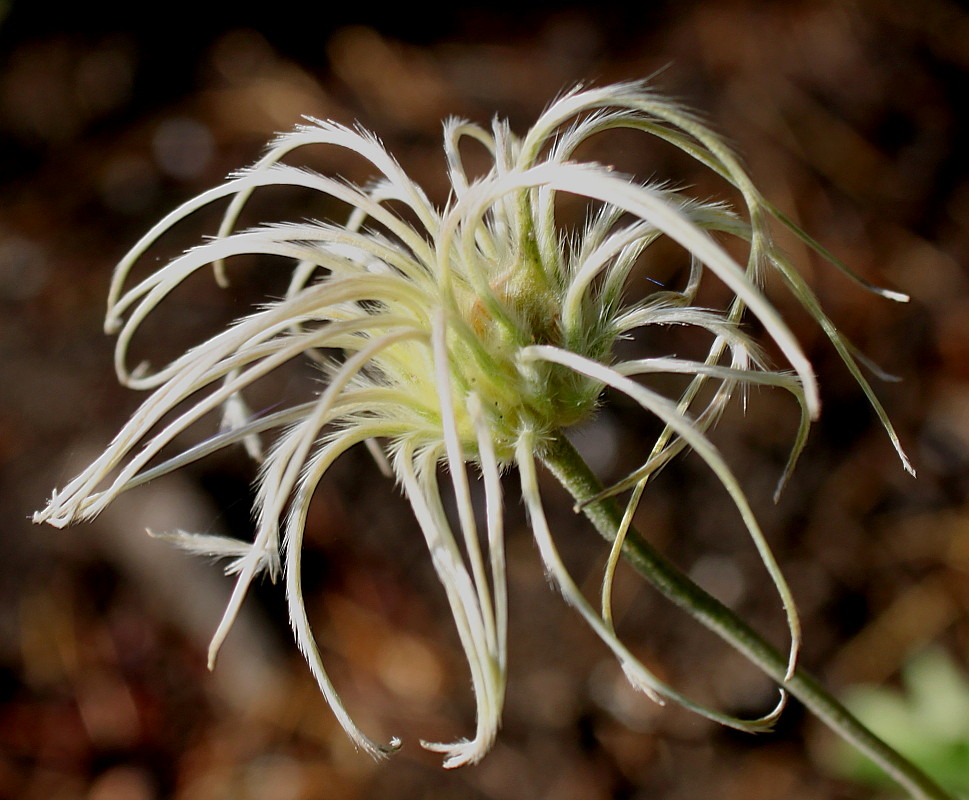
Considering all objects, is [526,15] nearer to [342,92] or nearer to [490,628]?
[342,92]

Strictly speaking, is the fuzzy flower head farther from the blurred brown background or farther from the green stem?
the blurred brown background

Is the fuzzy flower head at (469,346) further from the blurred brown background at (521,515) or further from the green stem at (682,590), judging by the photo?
the blurred brown background at (521,515)

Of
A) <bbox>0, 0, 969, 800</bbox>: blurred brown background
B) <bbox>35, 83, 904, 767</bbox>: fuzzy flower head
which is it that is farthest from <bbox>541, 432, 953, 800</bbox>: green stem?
<bbox>0, 0, 969, 800</bbox>: blurred brown background

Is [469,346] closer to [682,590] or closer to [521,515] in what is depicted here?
[682,590]

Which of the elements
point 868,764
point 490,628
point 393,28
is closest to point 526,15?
point 393,28

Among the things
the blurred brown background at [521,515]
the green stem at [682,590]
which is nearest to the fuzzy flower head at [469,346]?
the green stem at [682,590]

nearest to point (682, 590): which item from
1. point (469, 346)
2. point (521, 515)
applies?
point (469, 346)

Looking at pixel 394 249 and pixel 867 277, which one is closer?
pixel 394 249
